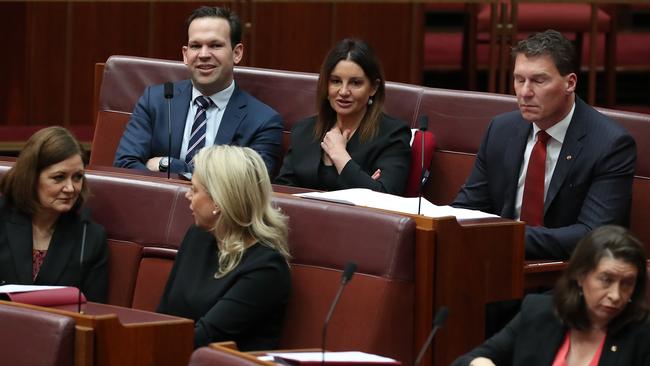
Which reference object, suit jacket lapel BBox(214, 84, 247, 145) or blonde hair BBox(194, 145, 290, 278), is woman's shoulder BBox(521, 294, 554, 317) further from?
suit jacket lapel BBox(214, 84, 247, 145)

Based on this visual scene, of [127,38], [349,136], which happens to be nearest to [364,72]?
[349,136]

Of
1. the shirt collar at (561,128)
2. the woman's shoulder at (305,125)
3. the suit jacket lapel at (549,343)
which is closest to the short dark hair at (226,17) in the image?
the woman's shoulder at (305,125)

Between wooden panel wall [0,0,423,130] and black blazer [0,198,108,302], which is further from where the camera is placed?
wooden panel wall [0,0,423,130]

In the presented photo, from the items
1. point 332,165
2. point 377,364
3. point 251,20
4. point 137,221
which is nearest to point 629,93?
point 251,20

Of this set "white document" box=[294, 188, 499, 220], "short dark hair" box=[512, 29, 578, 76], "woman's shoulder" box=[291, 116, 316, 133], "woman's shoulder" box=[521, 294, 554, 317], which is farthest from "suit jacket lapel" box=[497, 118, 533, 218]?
"woman's shoulder" box=[521, 294, 554, 317]

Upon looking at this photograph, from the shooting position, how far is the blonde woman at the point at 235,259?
72.5 inches

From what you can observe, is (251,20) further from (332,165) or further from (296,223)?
(296,223)

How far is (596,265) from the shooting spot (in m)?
1.61

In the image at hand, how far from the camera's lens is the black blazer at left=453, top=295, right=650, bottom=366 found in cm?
160

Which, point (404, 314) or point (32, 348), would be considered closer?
point (32, 348)

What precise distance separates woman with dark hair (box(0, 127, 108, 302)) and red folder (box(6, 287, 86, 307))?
195 mm

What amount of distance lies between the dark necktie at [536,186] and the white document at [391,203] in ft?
0.70

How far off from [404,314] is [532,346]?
220 millimetres

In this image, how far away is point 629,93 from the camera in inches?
149
